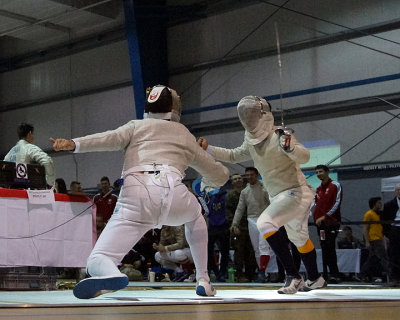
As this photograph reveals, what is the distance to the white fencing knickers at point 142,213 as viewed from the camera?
3422 millimetres

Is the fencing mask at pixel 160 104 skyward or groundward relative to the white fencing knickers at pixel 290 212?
skyward

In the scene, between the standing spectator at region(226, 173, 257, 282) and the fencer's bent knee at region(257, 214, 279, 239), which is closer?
the fencer's bent knee at region(257, 214, 279, 239)

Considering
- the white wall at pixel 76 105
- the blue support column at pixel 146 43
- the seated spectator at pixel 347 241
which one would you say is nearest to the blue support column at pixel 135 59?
the blue support column at pixel 146 43

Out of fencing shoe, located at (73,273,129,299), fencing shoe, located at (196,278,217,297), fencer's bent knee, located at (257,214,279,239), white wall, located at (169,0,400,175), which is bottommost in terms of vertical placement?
fencing shoe, located at (196,278,217,297)

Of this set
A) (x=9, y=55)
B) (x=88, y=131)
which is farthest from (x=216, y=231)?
(x=9, y=55)

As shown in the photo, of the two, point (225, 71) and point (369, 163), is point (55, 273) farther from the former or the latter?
point (225, 71)

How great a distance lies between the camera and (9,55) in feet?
57.4

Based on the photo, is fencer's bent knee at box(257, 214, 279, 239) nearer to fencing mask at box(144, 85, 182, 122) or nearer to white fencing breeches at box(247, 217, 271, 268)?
fencing mask at box(144, 85, 182, 122)

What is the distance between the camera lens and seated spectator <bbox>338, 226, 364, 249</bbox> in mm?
9719

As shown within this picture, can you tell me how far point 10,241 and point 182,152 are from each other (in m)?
2.02

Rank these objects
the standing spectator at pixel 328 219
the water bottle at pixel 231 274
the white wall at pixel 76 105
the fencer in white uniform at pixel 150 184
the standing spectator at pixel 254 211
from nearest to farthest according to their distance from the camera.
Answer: the fencer in white uniform at pixel 150 184 → the standing spectator at pixel 328 219 → the standing spectator at pixel 254 211 → the water bottle at pixel 231 274 → the white wall at pixel 76 105

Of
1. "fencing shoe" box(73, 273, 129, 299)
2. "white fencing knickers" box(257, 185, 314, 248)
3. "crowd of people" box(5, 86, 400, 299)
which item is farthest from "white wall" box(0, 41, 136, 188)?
"fencing shoe" box(73, 273, 129, 299)

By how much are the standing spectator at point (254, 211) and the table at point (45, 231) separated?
292 centimetres

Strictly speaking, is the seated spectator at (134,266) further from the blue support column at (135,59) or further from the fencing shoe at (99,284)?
the fencing shoe at (99,284)
